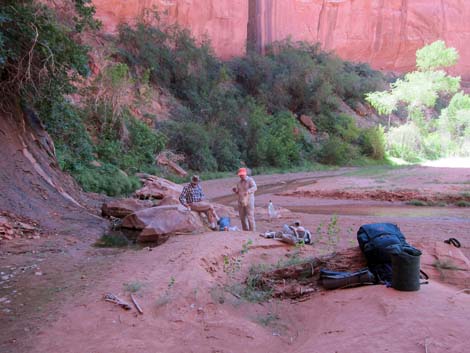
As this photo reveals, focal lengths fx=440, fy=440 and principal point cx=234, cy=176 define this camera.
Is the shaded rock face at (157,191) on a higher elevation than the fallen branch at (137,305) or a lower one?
lower

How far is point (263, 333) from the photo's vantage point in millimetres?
4336

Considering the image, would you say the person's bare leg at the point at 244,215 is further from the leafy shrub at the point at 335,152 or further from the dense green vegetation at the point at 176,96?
the leafy shrub at the point at 335,152

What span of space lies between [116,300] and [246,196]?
4.38 m

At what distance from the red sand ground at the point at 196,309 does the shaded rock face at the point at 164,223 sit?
0.84 meters

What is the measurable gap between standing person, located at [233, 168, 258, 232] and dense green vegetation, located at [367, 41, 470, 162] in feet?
101

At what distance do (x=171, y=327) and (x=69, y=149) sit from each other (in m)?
12.5

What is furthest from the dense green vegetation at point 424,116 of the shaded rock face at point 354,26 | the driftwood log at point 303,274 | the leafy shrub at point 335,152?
the driftwood log at point 303,274

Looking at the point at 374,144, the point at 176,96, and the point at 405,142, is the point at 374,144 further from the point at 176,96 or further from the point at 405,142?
the point at 176,96

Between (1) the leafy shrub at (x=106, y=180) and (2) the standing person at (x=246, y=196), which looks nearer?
(2) the standing person at (x=246, y=196)

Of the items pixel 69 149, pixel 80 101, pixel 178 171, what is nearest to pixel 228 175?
pixel 178 171

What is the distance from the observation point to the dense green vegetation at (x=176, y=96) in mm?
10273

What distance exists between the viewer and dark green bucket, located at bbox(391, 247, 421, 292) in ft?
14.2

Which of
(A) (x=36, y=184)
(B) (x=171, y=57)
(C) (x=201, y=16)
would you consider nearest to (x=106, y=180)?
(A) (x=36, y=184)

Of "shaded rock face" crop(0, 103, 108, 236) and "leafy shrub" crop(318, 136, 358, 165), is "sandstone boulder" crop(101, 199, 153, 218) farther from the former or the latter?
"leafy shrub" crop(318, 136, 358, 165)
